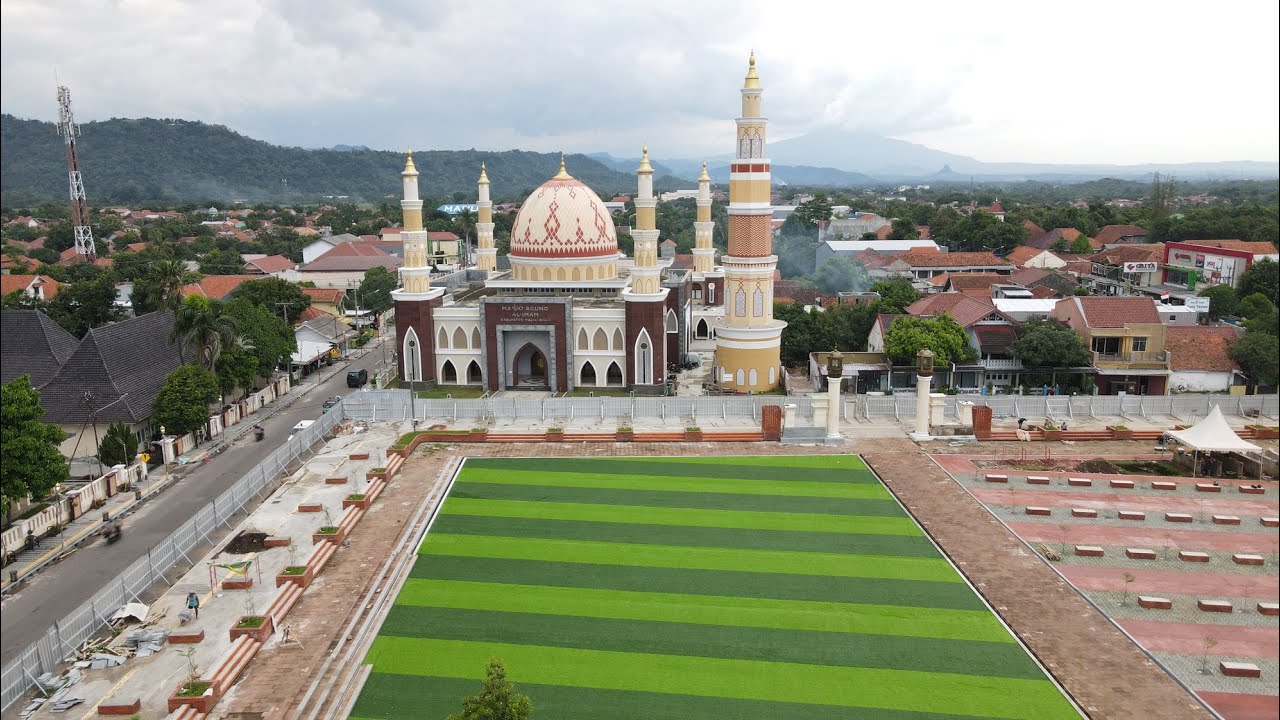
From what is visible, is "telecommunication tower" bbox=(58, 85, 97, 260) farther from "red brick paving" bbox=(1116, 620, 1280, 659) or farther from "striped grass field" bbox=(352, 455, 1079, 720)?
"red brick paving" bbox=(1116, 620, 1280, 659)

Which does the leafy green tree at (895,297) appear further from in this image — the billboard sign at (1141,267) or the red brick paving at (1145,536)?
the red brick paving at (1145,536)

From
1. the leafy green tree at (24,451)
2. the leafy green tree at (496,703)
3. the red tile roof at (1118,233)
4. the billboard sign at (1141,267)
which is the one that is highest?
the red tile roof at (1118,233)

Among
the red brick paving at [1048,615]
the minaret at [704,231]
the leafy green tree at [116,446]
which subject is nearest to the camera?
the red brick paving at [1048,615]

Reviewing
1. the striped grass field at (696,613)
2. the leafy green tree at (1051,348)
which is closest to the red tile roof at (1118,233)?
the leafy green tree at (1051,348)

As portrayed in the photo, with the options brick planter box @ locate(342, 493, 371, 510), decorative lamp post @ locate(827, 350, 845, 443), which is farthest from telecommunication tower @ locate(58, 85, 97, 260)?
decorative lamp post @ locate(827, 350, 845, 443)

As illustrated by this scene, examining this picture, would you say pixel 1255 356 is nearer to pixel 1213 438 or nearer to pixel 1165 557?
pixel 1213 438

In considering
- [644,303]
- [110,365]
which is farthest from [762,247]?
[110,365]

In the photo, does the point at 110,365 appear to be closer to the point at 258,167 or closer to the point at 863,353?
the point at 863,353
